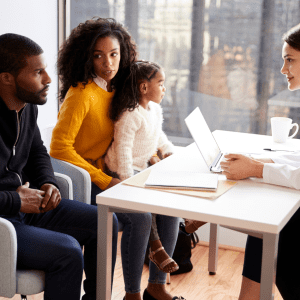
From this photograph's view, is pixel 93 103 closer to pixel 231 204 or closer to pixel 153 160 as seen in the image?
pixel 153 160

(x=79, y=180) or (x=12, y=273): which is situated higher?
(x=79, y=180)

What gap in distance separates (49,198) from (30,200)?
9 centimetres

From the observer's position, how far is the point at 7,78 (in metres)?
1.60

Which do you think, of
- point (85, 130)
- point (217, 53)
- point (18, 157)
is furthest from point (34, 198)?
point (217, 53)

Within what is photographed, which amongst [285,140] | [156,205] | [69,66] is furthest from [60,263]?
[285,140]

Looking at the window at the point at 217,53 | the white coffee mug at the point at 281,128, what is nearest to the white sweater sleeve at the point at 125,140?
the white coffee mug at the point at 281,128

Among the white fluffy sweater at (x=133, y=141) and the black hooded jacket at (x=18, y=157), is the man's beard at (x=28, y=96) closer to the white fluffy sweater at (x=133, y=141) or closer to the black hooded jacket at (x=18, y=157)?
the black hooded jacket at (x=18, y=157)

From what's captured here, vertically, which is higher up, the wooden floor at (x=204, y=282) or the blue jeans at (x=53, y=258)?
the blue jeans at (x=53, y=258)

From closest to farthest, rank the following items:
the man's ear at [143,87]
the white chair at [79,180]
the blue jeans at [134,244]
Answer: the blue jeans at [134,244], the white chair at [79,180], the man's ear at [143,87]

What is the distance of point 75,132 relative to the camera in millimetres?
2004

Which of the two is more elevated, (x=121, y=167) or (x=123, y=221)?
(x=121, y=167)

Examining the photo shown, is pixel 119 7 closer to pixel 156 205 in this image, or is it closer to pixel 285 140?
pixel 285 140

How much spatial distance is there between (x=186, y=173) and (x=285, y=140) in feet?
2.71

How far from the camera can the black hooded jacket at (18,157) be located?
1.51 meters
